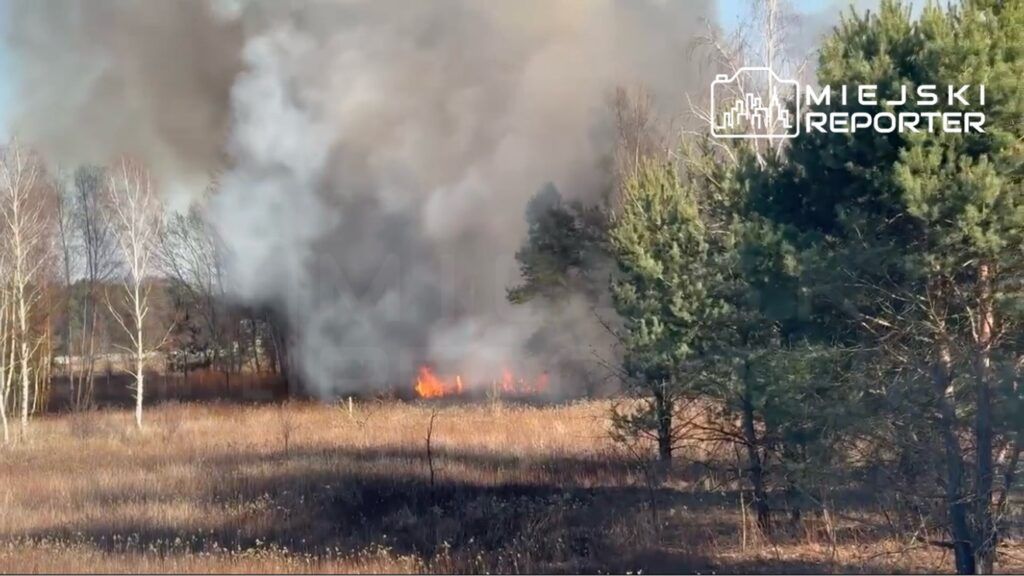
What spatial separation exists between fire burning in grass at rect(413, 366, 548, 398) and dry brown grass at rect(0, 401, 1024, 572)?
5.19 metres

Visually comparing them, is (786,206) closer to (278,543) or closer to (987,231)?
(987,231)

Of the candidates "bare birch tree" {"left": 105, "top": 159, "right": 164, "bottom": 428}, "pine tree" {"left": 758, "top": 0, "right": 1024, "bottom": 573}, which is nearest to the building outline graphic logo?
"pine tree" {"left": 758, "top": 0, "right": 1024, "bottom": 573}

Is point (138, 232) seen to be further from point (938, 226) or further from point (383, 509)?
point (938, 226)

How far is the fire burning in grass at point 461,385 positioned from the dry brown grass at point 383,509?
17.0 feet

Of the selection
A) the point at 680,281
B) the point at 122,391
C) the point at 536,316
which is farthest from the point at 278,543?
the point at 122,391

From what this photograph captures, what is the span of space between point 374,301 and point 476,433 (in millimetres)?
9306

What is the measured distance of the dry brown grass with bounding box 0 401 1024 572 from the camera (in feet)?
30.5

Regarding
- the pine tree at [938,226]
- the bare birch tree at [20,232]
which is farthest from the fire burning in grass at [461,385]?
the pine tree at [938,226]

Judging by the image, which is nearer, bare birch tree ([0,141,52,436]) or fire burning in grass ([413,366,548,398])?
bare birch tree ([0,141,52,436])

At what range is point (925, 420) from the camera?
752cm

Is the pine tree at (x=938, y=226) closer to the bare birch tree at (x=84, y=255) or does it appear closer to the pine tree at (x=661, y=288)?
the pine tree at (x=661, y=288)

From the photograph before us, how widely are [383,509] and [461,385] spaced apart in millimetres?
13748

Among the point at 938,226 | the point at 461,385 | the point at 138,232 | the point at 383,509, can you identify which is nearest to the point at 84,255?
the point at 138,232

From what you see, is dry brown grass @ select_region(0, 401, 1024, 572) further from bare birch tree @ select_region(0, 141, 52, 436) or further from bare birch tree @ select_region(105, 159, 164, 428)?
bare birch tree @ select_region(105, 159, 164, 428)
